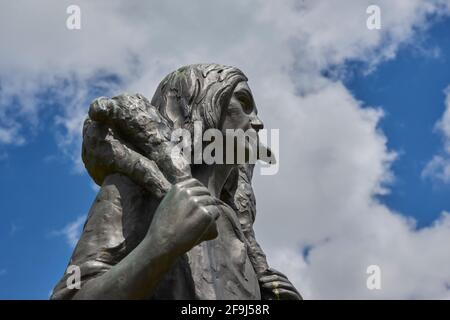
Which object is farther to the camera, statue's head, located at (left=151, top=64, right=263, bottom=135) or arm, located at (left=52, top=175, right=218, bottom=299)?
statue's head, located at (left=151, top=64, right=263, bottom=135)

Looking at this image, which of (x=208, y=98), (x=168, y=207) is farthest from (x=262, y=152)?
(x=168, y=207)

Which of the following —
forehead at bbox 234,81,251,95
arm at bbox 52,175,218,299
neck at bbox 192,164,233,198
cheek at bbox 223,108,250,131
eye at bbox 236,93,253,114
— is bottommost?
arm at bbox 52,175,218,299

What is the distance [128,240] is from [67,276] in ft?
1.74

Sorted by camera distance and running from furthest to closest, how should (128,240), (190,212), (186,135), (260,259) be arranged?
1. (260,259)
2. (186,135)
3. (128,240)
4. (190,212)

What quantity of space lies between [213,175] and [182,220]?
1.41m

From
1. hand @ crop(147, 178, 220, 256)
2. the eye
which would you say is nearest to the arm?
hand @ crop(147, 178, 220, 256)

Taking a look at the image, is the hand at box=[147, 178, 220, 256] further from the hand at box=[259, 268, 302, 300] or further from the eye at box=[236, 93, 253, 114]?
the eye at box=[236, 93, 253, 114]

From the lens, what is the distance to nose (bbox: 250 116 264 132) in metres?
8.42

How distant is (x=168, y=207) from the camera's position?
6.98m

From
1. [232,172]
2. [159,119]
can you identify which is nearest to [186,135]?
[159,119]

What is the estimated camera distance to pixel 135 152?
7656mm

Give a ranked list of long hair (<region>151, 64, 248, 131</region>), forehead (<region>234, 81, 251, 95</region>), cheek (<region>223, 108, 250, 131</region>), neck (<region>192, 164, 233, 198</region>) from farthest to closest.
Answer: forehead (<region>234, 81, 251, 95</region>) → cheek (<region>223, 108, 250, 131</region>) → neck (<region>192, 164, 233, 198</region>) → long hair (<region>151, 64, 248, 131</region>)

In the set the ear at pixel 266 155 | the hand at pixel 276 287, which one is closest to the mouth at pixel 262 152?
the ear at pixel 266 155

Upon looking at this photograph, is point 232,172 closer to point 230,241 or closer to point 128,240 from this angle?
point 230,241
